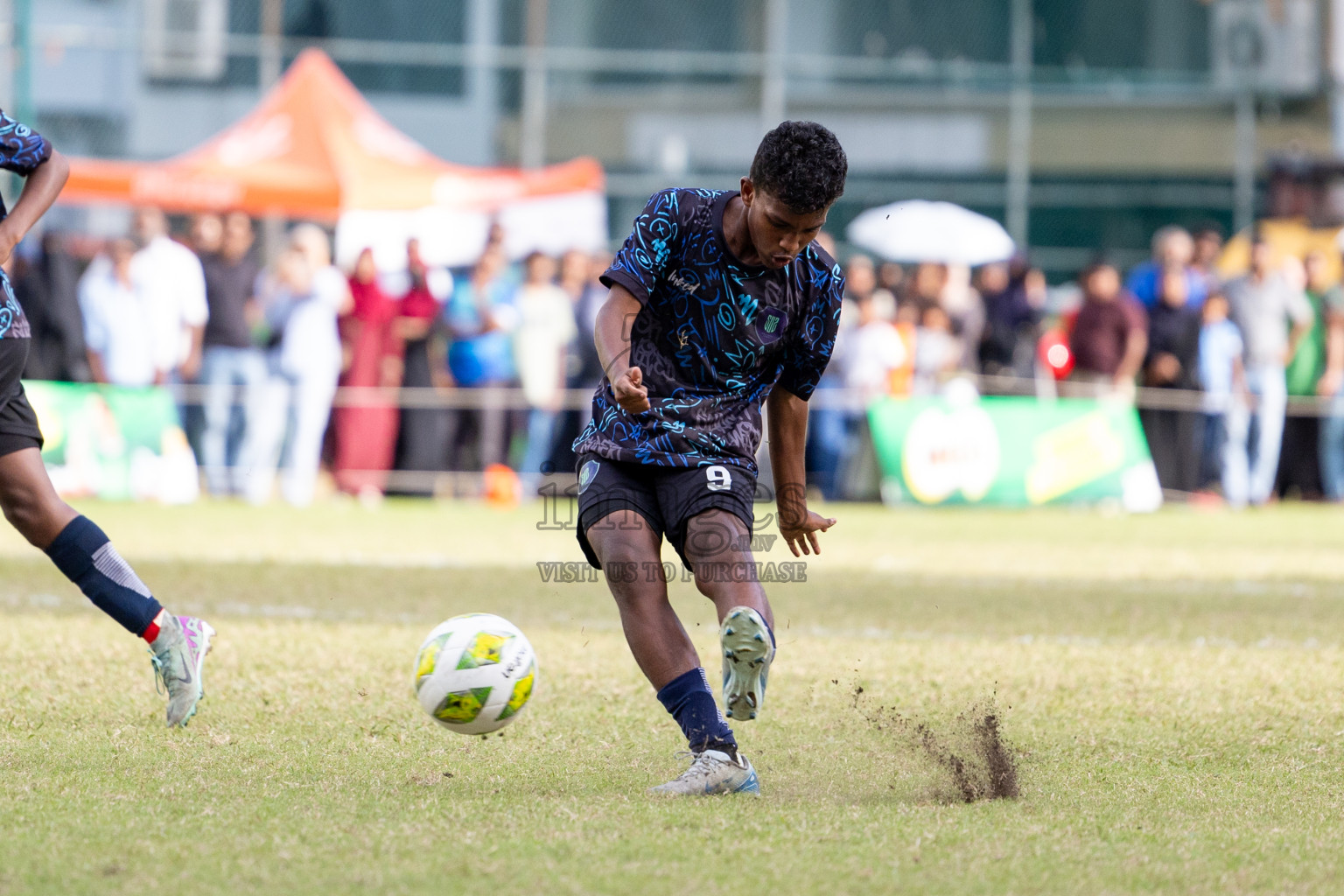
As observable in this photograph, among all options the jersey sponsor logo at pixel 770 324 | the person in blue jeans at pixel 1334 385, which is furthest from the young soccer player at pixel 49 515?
the person in blue jeans at pixel 1334 385

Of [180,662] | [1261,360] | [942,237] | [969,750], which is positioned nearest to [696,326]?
[969,750]

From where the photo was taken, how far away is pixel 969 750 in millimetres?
5195

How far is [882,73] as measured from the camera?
80.3ft

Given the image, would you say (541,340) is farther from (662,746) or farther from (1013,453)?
(662,746)

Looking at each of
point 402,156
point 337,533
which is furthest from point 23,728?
point 402,156

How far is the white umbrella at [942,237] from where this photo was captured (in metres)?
18.4

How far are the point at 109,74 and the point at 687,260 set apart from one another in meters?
18.1

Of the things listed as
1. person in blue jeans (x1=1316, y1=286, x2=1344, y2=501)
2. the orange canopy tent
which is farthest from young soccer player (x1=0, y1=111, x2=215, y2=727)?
person in blue jeans (x1=1316, y1=286, x2=1344, y2=501)

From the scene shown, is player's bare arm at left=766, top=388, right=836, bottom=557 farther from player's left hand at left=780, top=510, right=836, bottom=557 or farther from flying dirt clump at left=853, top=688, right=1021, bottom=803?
flying dirt clump at left=853, top=688, right=1021, bottom=803

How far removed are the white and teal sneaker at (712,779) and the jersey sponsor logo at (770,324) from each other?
1.13 meters

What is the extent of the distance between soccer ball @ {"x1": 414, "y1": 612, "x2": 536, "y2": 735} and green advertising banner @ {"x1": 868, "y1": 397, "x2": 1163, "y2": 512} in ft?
37.9

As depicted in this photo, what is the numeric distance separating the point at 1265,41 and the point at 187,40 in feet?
49.4

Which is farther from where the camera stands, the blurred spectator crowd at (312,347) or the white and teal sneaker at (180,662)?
the blurred spectator crowd at (312,347)

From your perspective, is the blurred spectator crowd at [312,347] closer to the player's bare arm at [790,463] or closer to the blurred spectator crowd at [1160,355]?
the blurred spectator crowd at [1160,355]
